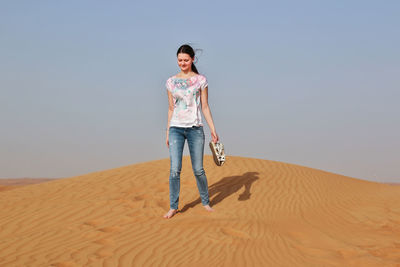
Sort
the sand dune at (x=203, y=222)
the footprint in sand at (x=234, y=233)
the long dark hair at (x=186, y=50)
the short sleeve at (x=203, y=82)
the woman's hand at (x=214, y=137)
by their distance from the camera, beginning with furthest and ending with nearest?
the woman's hand at (x=214, y=137) < the short sleeve at (x=203, y=82) < the long dark hair at (x=186, y=50) < the footprint in sand at (x=234, y=233) < the sand dune at (x=203, y=222)

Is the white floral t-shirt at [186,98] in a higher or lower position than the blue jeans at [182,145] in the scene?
higher

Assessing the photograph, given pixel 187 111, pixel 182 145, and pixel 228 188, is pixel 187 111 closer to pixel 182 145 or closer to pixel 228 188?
pixel 182 145

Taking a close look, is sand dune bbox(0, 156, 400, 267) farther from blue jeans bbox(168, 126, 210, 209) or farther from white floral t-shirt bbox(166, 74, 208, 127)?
white floral t-shirt bbox(166, 74, 208, 127)

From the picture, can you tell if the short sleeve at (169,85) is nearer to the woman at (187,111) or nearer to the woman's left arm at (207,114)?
the woman at (187,111)

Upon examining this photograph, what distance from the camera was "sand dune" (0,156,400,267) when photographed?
4277 mm

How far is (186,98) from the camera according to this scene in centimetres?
564

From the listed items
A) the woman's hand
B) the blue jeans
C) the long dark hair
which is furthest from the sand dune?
the long dark hair

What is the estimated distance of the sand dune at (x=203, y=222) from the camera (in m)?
4.28

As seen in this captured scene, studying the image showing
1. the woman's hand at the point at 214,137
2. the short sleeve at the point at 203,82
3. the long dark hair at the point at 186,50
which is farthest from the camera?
the woman's hand at the point at 214,137

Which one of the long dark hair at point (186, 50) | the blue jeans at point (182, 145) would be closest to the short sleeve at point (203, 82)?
the long dark hair at point (186, 50)

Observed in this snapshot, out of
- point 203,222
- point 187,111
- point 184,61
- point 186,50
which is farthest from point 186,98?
point 203,222

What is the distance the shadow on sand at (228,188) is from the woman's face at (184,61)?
255cm

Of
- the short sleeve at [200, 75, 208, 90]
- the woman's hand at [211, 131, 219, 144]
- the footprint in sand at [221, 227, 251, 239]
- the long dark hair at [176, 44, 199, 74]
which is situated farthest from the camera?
the woman's hand at [211, 131, 219, 144]

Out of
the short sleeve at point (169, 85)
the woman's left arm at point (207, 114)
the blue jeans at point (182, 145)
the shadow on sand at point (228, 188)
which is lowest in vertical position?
the shadow on sand at point (228, 188)
